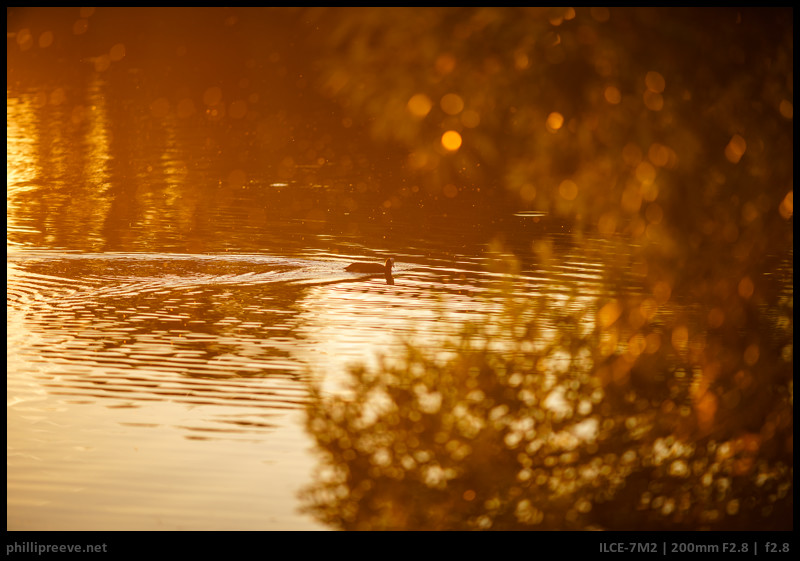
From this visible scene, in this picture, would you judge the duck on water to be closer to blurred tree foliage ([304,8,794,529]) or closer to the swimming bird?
the swimming bird

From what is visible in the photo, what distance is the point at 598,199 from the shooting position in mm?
9883

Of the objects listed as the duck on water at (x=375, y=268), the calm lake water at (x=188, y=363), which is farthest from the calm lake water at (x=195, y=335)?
the duck on water at (x=375, y=268)

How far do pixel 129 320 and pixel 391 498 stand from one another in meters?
14.8

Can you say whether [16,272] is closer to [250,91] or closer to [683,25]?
[683,25]

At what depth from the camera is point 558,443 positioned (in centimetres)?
941

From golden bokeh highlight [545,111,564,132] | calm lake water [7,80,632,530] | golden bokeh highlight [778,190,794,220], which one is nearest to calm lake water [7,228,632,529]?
calm lake water [7,80,632,530]

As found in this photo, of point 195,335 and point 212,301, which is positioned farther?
point 212,301

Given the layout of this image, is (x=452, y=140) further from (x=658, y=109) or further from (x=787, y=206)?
(x=787, y=206)

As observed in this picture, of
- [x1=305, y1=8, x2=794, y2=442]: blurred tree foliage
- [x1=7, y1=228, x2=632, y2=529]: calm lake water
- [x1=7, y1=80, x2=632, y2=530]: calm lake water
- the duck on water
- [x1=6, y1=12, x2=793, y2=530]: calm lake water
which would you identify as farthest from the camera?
the duck on water

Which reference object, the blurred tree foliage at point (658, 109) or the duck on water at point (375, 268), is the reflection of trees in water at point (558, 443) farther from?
the duck on water at point (375, 268)
